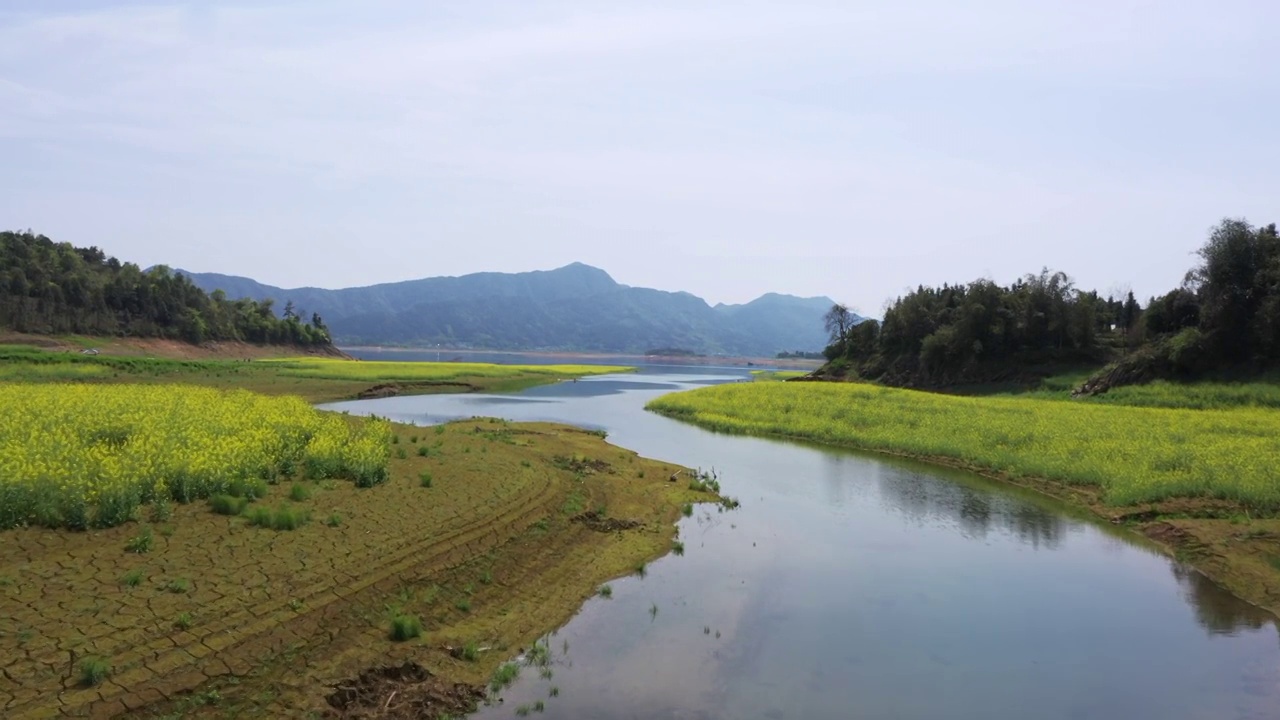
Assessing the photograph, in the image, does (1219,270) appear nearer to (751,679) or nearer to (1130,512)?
(1130,512)

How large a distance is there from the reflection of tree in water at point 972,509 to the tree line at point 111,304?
11174 cm

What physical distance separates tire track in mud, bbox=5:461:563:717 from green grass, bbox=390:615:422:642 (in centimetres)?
58

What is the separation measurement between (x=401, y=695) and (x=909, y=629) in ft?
31.5

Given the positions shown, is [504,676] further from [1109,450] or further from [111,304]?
[111,304]

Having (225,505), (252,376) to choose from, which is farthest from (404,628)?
(252,376)

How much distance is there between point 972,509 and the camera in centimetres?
2636

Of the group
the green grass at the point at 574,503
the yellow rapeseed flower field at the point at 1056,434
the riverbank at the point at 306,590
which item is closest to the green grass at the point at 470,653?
the riverbank at the point at 306,590

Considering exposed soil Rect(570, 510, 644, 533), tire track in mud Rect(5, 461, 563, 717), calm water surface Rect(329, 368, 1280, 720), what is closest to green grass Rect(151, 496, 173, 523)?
tire track in mud Rect(5, 461, 563, 717)

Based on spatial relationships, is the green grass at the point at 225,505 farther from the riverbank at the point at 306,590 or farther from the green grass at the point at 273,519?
the green grass at the point at 273,519

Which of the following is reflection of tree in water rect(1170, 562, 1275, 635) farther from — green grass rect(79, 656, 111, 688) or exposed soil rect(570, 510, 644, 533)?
green grass rect(79, 656, 111, 688)

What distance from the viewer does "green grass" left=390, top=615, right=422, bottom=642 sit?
12.5m

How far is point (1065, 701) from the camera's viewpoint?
12.2 meters

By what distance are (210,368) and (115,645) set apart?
72.7m

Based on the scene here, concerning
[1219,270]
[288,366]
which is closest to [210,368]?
[288,366]
